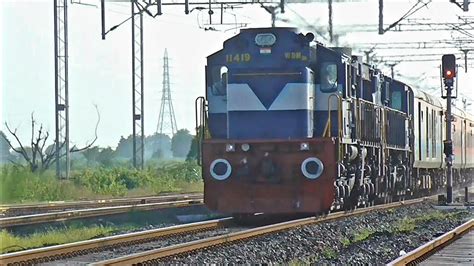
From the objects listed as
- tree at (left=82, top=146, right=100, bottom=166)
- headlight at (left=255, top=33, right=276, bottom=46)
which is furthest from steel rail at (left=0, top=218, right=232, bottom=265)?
tree at (left=82, top=146, right=100, bottom=166)

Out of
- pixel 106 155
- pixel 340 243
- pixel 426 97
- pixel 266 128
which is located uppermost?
pixel 426 97

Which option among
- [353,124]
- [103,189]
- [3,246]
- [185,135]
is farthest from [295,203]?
[185,135]

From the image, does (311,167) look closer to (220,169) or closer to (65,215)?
(220,169)

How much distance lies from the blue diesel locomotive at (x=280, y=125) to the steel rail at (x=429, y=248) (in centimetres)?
222

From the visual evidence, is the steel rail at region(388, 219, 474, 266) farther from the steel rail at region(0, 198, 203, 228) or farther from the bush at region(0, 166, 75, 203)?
the bush at region(0, 166, 75, 203)

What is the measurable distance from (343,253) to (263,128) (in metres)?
4.63

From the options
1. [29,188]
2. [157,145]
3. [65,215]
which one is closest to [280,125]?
[65,215]

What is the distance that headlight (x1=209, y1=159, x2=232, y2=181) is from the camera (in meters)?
14.5

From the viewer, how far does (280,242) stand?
38.2ft

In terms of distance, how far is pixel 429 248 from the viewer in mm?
10664

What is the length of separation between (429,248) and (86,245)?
418 centimetres

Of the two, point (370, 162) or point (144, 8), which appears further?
point (144, 8)

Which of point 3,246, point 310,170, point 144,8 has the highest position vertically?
point 144,8

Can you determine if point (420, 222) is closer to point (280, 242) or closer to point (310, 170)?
point (310, 170)
